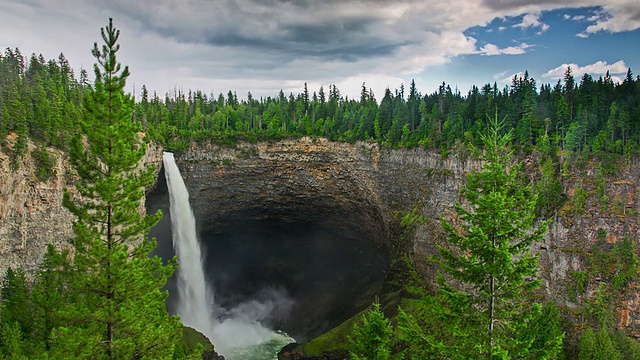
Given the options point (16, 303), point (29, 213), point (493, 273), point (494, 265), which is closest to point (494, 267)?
point (494, 265)

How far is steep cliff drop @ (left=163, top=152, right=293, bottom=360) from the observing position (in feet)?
141

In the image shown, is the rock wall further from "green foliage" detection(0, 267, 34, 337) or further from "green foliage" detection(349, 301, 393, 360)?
"green foliage" detection(349, 301, 393, 360)

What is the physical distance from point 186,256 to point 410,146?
26.7 metres

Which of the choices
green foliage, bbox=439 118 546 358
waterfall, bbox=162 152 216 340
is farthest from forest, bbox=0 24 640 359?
waterfall, bbox=162 152 216 340

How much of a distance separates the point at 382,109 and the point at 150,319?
148ft

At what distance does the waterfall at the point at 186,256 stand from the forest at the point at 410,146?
440cm

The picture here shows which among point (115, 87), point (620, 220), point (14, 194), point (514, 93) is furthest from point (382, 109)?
point (115, 87)

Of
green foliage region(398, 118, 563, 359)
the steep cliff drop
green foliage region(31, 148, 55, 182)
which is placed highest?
green foliage region(31, 148, 55, 182)

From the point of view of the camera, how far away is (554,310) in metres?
30.1

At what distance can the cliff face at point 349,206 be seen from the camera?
3003 centimetres

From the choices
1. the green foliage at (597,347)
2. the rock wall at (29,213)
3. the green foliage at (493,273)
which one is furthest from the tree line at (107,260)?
the green foliage at (597,347)

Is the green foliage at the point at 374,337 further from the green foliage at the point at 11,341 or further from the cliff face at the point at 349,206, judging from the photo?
the cliff face at the point at 349,206

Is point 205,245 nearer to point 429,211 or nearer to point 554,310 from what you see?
point 429,211

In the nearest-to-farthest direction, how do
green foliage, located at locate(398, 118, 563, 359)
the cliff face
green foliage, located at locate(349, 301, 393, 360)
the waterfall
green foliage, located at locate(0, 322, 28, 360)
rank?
1. green foliage, located at locate(398, 118, 563, 359)
2. green foliage, located at locate(0, 322, 28, 360)
3. green foliage, located at locate(349, 301, 393, 360)
4. the cliff face
5. the waterfall
